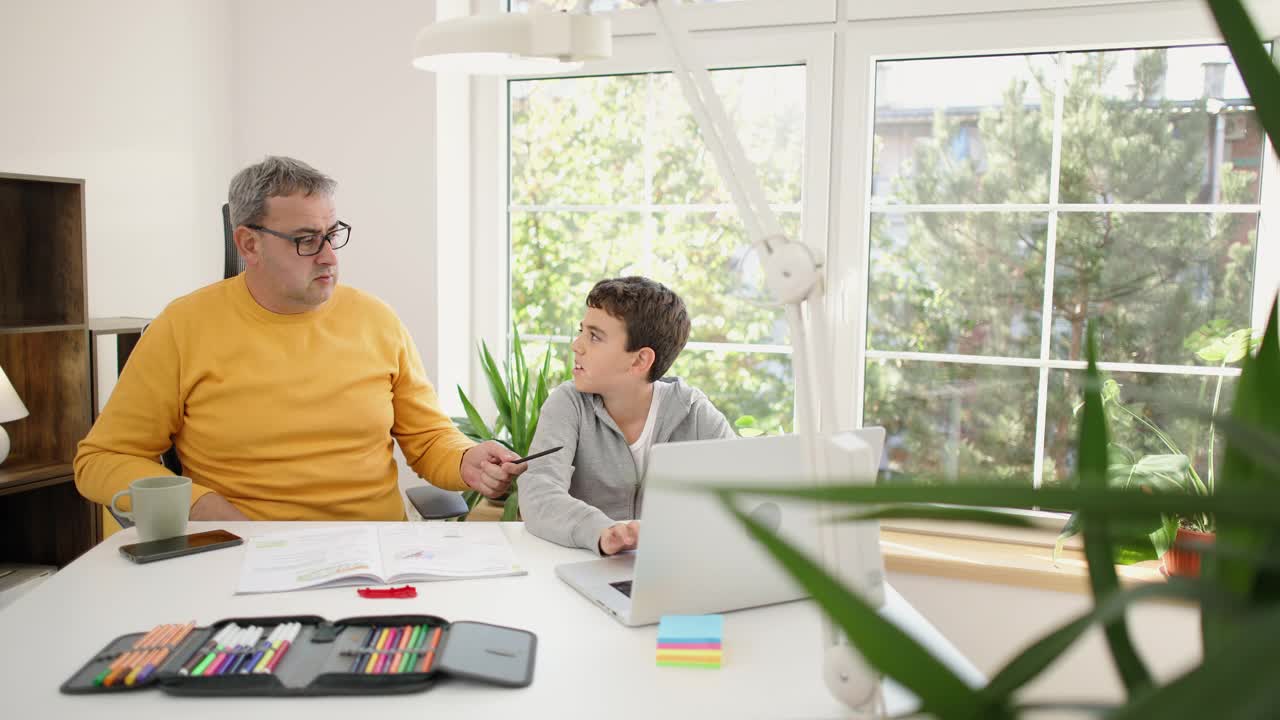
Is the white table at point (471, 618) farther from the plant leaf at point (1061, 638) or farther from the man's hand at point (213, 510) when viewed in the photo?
the plant leaf at point (1061, 638)

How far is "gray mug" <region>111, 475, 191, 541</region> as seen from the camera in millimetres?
1690

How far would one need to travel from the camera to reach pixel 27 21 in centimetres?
266

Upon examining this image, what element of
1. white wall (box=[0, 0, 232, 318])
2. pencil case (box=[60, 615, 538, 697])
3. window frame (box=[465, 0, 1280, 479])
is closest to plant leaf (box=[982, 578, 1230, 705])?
pencil case (box=[60, 615, 538, 697])

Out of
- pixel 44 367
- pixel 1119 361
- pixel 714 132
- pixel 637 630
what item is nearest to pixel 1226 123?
pixel 1119 361

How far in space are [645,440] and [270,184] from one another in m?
1.06

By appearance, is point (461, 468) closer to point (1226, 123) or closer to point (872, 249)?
point (872, 249)

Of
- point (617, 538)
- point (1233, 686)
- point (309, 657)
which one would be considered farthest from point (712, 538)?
point (1233, 686)

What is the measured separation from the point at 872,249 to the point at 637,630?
1.95m

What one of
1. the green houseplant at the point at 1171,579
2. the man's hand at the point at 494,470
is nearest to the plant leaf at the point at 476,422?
the man's hand at the point at 494,470

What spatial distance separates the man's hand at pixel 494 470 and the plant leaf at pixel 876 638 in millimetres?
1725

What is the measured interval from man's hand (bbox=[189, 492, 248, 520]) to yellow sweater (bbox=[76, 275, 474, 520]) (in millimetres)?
178

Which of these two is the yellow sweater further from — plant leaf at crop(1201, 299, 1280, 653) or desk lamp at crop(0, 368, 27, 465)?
plant leaf at crop(1201, 299, 1280, 653)

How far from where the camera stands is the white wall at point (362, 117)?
323cm

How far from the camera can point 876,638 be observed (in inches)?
12.6
